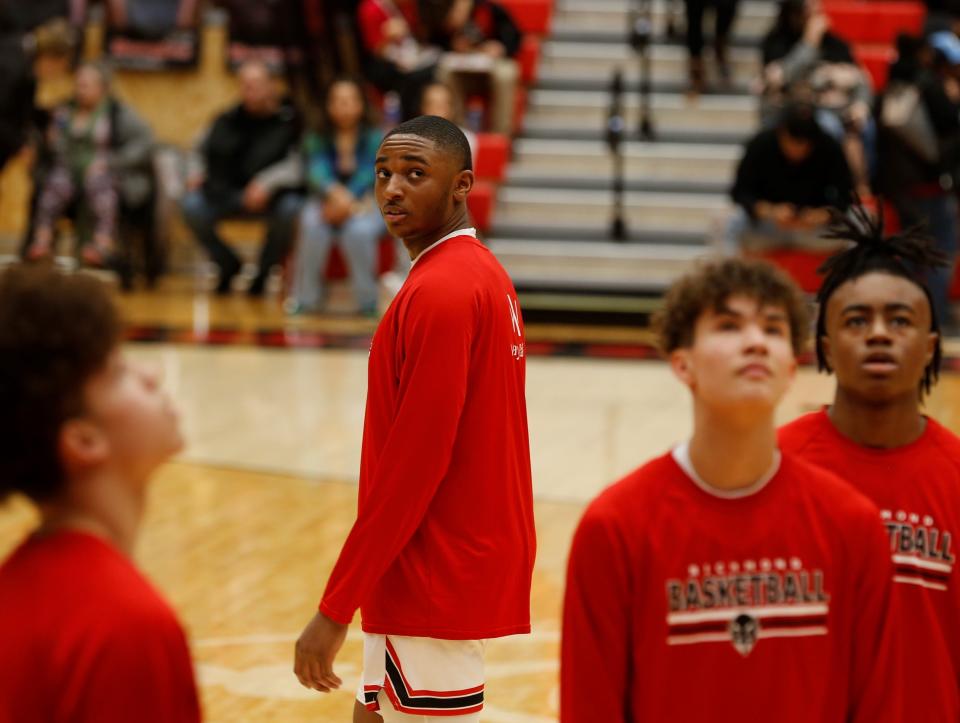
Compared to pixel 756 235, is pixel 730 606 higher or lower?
lower

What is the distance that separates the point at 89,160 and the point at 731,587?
11.4 m

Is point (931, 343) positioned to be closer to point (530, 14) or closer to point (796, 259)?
point (796, 259)

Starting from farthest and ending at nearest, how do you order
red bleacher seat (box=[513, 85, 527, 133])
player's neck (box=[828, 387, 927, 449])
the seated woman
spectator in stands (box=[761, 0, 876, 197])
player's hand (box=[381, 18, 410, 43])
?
red bleacher seat (box=[513, 85, 527, 133]), player's hand (box=[381, 18, 410, 43]), the seated woman, spectator in stands (box=[761, 0, 876, 197]), player's neck (box=[828, 387, 927, 449])

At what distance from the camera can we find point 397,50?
13336 millimetres

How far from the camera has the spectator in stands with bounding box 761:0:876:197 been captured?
465 inches

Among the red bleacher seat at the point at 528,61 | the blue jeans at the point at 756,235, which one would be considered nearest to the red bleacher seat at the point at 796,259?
the blue jeans at the point at 756,235

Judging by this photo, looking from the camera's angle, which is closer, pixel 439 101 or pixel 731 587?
pixel 731 587

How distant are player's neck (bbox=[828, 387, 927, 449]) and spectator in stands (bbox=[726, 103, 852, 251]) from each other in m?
8.20

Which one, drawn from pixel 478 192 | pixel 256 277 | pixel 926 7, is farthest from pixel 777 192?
pixel 256 277

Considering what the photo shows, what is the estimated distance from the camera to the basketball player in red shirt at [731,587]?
238 cm

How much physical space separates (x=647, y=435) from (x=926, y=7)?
7.22 meters

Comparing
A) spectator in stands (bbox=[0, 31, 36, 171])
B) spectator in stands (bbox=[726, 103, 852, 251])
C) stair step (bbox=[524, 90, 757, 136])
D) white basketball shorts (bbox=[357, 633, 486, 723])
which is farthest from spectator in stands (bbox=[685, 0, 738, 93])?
white basketball shorts (bbox=[357, 633, 486, 723])

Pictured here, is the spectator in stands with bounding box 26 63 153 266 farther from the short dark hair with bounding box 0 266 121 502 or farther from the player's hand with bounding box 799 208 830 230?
the short dark hair with bounding box 0 266 121 502

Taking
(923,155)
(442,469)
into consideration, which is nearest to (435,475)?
(442,469)
